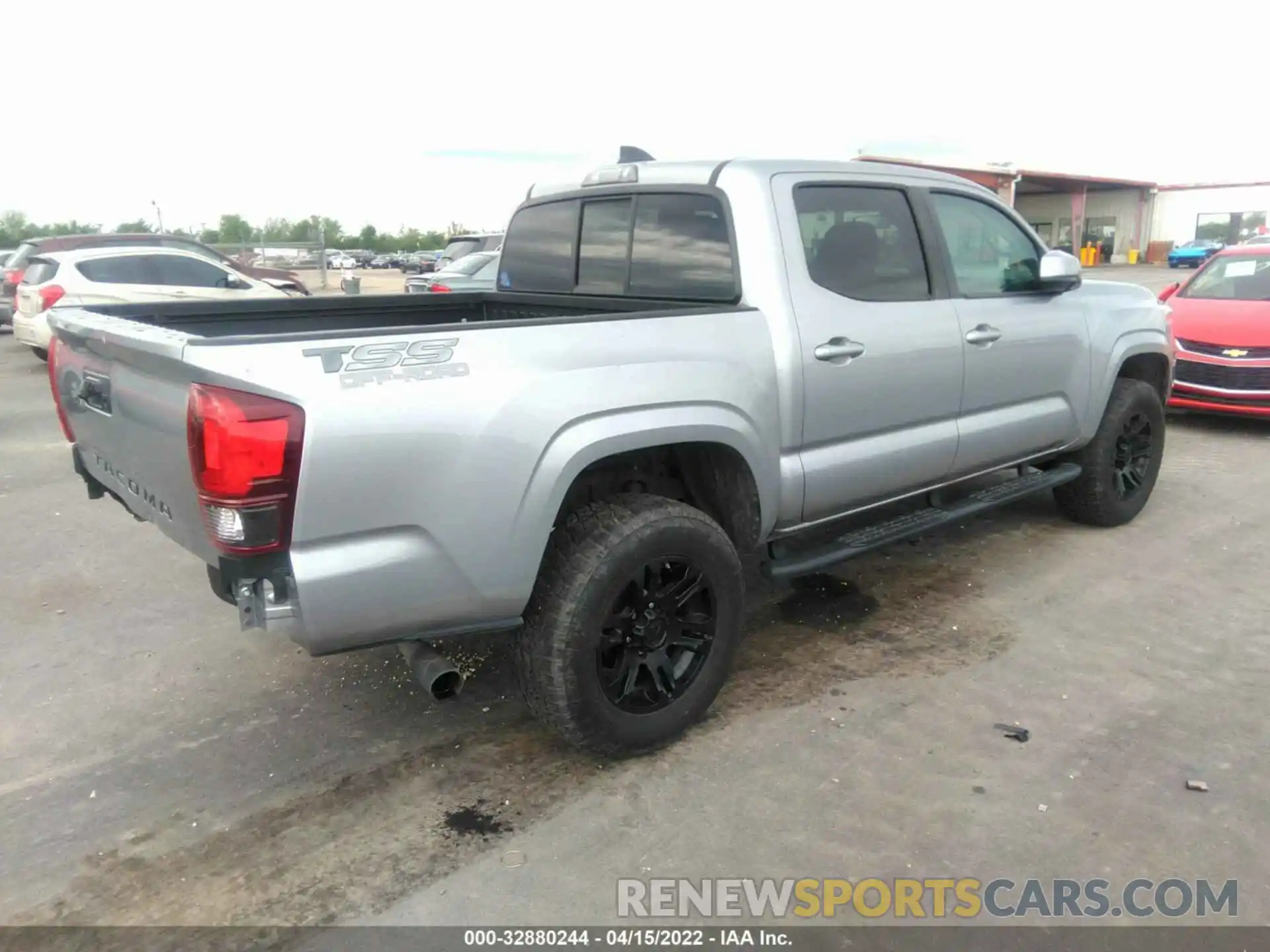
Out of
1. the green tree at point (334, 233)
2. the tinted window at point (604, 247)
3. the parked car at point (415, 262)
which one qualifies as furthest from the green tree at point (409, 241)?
the tinted window at point (604, 247)

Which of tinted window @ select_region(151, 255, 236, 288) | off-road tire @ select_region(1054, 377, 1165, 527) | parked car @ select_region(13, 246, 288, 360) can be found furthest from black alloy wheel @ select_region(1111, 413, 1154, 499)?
tinted window @ select_region(151, 255, 236, 288)

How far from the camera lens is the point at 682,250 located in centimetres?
377

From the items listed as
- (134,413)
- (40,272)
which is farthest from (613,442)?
(40,272)

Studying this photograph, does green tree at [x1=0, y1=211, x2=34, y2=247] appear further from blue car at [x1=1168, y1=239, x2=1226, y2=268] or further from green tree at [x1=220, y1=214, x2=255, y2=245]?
blue car at [x1=1168, y1=239, x2=1226, y2=268]

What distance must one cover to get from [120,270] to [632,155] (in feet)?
33.3

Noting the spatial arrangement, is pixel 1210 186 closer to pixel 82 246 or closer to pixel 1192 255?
pixel 1192 255

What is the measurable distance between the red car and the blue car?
38.0 m

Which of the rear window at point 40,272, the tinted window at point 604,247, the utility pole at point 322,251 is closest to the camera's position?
the tinted window at point 604,247

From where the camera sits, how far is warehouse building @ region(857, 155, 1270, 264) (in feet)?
151

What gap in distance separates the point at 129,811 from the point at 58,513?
12.9 feet

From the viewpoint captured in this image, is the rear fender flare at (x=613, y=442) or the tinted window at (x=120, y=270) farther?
the tinted window at (x=120, y=270)

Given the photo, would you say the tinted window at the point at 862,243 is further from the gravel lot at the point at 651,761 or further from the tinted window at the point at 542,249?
the gravel lot at the point at 651,761

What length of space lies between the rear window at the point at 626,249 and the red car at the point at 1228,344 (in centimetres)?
587

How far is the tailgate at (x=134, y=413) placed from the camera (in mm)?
2605
